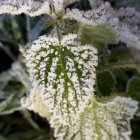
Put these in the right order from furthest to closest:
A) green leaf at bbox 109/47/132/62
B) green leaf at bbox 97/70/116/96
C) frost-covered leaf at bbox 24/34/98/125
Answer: green leaf at bbox 109/47/132/62
green leaf at bbox 97/70/116/96
frost-covered leaf at bbox 24/34/98/125

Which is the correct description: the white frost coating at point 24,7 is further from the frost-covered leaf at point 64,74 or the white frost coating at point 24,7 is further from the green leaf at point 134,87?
the green leaf at point 134,87

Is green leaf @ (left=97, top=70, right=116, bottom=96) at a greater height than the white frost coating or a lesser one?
lesser

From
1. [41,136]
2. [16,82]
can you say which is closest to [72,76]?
[41,136]

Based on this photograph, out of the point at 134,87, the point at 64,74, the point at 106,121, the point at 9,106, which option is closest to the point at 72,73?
the point at 64,74

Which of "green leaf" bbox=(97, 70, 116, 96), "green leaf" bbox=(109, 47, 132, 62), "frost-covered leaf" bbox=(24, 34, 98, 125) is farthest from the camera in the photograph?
"green leaf" bbox=(109, 47, 132, 62)

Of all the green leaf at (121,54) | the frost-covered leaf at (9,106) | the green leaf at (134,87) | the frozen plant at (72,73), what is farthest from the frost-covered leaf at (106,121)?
the frost-covered leaf at (9,106)

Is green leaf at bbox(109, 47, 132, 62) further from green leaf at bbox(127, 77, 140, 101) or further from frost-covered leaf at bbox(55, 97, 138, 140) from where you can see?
frost-covered leaf at bbox(55, 97, 138, 140)

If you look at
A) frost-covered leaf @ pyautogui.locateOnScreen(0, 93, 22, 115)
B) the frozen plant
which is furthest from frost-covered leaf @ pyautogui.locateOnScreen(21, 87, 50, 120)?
frost-covered leaf @ pyautogui.locateOnScreen(0, 93, 22, 115)
